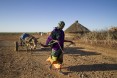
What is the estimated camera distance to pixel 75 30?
107 feet

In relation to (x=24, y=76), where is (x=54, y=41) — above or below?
above

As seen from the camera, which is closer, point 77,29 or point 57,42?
point 57,42

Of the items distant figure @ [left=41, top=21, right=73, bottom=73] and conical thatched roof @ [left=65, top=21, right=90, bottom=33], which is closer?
distant figure @ [left=41, top=21, right=73, bottom=73]

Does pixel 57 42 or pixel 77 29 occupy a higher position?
pixel 77 29

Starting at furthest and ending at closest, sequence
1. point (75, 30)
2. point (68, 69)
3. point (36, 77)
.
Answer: point (75, 30)
point (68, 69)
point (36, 77)

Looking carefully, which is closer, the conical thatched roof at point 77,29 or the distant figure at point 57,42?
the distant figure at point 57,42

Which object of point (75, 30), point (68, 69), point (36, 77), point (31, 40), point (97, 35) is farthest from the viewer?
point (75, 30)

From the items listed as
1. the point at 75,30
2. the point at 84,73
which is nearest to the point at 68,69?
the point at 84,73

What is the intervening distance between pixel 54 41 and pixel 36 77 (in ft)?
5.75

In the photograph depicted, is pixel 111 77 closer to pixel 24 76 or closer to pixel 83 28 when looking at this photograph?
pixel 24 76

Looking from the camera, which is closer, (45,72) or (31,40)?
(45,72)

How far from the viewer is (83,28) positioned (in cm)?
3300

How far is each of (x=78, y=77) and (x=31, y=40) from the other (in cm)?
1046

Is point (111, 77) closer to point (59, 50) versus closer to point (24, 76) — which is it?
point (59, 50)
